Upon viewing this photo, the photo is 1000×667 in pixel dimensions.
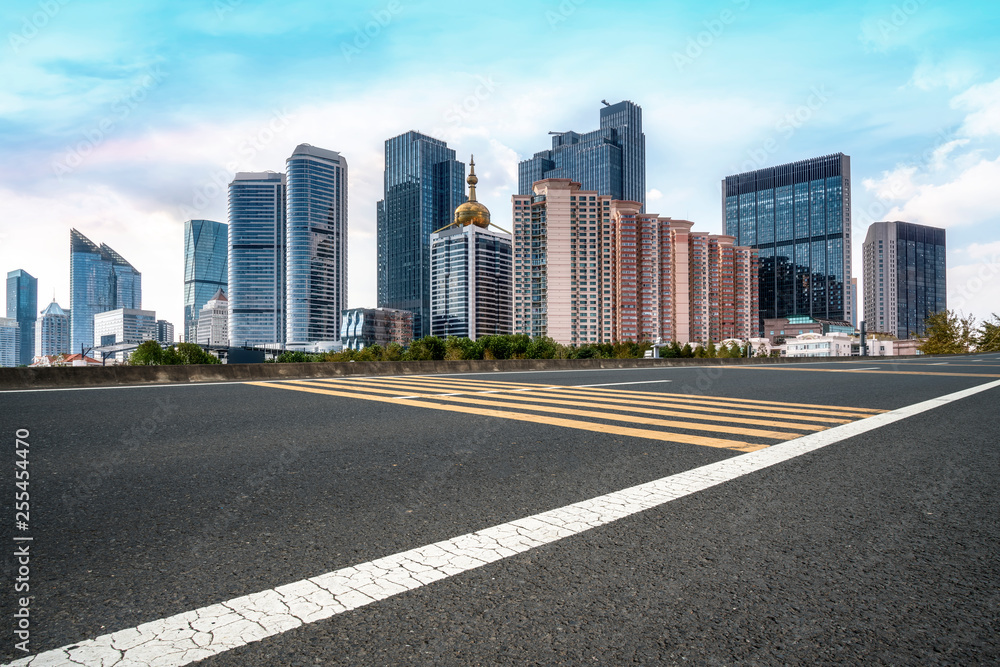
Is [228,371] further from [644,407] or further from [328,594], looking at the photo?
[328,594]

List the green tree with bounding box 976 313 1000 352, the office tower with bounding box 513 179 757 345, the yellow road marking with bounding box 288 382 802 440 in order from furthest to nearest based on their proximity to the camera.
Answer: the office tower with bounding box 513 179 757 345
the green tree with bounding box 976 313 1000 352
the yellow road marking with bounding box 288 382 802 440

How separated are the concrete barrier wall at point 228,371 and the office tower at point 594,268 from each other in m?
154

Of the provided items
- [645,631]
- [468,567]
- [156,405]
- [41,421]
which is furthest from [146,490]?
[156,405]

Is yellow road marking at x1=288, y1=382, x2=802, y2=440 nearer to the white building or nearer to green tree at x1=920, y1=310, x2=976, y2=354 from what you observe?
green tree at x1=920, y1=310, x2=976, y2=354

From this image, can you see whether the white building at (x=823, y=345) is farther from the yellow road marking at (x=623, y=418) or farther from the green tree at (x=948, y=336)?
the yellow road marking at (x=623, y=418)

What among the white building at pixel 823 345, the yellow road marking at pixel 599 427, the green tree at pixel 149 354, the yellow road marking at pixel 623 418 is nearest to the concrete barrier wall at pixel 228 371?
the yellow road marking at pixel 599 427

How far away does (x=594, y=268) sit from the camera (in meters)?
174

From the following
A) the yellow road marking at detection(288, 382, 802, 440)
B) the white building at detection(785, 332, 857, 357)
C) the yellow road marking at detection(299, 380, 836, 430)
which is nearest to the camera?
the yellow road marking at detection(288, 382, 802, 440)

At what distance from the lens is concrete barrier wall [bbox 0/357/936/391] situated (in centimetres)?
1205

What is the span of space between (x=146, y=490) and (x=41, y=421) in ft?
14.1

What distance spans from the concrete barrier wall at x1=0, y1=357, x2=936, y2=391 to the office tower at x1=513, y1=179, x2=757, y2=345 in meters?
154

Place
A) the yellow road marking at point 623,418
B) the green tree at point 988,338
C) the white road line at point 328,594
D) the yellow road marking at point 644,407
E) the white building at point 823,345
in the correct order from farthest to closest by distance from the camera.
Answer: the white building at point 823,345
the green tree at point 988,338
the yellow road marking at point 644,407
the yellow road marking at point 623,418
the white road line at point 328,594

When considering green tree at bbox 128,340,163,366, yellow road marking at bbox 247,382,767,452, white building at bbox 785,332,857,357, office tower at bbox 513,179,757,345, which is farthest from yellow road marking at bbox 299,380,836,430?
office tower at bbox 513,179,757,345

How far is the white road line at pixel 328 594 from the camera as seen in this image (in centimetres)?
163
